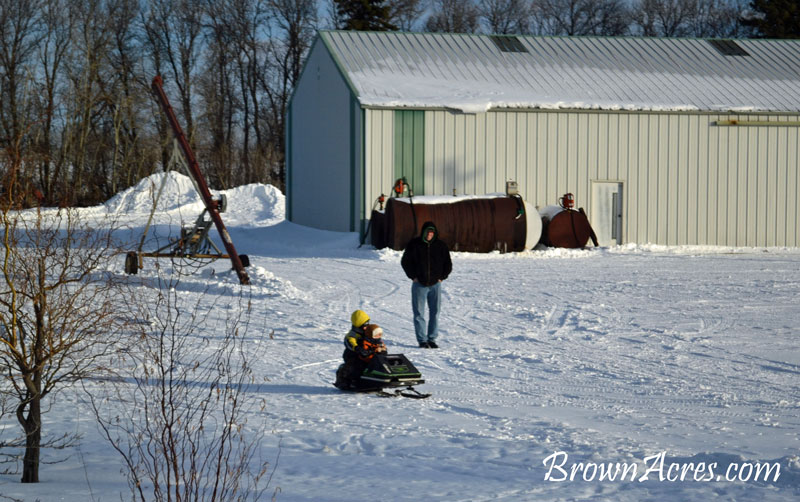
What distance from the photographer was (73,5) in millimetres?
48438

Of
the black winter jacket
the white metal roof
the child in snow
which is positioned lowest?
the child in snow

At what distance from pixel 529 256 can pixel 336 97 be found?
25.9 feet

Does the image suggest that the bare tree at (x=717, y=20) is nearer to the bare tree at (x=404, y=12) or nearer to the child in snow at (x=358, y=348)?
the bare tree at (x=404, y=12)

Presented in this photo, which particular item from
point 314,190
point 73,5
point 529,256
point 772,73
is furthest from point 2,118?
point 772,73

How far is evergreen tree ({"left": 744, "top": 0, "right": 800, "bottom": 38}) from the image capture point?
5038 centimetres

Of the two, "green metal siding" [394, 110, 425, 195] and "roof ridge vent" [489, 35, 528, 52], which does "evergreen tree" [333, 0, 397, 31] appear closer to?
"roof ridge vent" [489, 35, 528, 52]

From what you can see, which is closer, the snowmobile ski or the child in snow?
the snowmobile ski

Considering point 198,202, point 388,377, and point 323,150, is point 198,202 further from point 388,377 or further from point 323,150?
point 388,377

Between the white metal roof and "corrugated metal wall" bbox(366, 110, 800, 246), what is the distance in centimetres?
50

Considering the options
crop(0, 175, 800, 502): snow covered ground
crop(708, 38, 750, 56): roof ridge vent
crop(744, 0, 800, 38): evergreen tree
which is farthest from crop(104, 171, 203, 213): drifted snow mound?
crop(744, 0, 800, 38): evergreen tree

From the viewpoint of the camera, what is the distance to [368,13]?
1955 inches

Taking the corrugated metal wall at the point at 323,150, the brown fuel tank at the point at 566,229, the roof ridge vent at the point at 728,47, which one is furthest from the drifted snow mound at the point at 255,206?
the roof ridge vent at the point at 728,47

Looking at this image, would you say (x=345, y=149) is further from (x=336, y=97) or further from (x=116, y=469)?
(x=116, y=469)

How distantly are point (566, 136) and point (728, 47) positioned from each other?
9.47m
